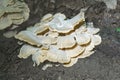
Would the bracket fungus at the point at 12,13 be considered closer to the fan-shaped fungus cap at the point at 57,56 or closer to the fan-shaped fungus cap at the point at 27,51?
the fan-shaped fungus cap at the point at 27,51

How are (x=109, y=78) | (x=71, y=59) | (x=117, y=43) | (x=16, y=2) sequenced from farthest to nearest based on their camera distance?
(x=16, y=2), (x=117, y=43), (x=71, y=59), (x=109, y=78)

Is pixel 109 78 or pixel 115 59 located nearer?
pixel 109 78

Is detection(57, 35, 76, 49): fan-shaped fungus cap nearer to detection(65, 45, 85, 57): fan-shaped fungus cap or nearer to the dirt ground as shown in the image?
detection(65, 45, 85, 57): fan-shaped fungus cap

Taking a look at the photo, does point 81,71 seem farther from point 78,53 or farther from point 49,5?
point 49,5

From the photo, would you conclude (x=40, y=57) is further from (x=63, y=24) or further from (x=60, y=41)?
(x=63, y=24)

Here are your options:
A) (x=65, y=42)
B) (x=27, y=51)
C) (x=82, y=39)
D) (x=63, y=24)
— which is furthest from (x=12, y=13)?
(x=82, y=39)

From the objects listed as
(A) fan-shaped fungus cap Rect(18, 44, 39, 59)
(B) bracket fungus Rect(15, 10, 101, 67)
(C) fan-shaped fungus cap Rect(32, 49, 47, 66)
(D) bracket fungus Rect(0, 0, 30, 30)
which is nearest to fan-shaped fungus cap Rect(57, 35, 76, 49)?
(B) bracket fungus Rect(15, 10, 101, 67)

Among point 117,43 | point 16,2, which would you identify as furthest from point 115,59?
point 16,2
